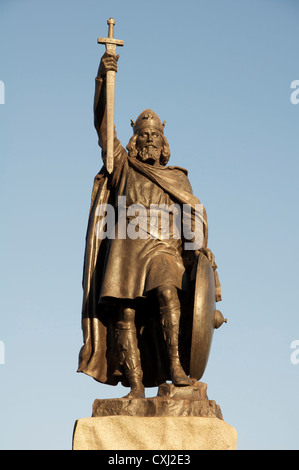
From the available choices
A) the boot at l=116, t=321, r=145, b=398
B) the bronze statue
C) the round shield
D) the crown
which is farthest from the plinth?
the crown

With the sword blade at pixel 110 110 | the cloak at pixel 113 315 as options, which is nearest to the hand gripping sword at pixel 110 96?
the sword blade at pixel 110 110

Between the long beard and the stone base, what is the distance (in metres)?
3.61

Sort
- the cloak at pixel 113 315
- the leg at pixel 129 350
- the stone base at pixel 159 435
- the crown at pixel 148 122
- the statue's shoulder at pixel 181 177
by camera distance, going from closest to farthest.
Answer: the stone base at pixel 159 435 → the leg at pixel 129 350 → the cloak at pixel 113 315 → the statue's shoulder at pixel 181 177 → the crown at pixel 148 122

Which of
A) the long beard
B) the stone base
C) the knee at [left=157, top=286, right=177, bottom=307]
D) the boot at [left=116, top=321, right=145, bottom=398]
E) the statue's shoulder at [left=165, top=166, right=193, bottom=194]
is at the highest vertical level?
the long beard

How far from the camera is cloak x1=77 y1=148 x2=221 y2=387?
11727 mm

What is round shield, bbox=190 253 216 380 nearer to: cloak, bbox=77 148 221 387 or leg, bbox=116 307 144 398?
cloak, bbox=77 148 221 387

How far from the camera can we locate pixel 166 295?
11.4 meters

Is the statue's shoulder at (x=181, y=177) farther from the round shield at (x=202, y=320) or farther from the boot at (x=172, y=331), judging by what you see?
the boot at (x=172, y=331)

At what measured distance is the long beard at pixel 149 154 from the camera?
12617 mm

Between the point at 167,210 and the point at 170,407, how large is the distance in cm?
273

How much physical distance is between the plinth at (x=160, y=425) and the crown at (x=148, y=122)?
11.9 feet

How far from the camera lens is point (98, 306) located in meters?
11.9
